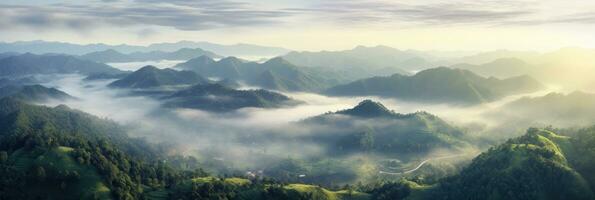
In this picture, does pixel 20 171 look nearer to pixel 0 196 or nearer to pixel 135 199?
pixel 0 196

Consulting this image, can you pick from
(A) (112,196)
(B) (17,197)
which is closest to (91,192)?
(A) (112,196)

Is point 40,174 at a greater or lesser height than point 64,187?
greater

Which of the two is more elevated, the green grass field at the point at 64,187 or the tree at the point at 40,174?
the tree at the point at 40,174

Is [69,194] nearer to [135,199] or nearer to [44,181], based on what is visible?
[44,181]

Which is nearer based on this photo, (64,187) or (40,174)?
(40,174)

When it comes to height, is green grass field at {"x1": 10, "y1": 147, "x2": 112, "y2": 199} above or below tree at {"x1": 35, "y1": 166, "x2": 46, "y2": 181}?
below

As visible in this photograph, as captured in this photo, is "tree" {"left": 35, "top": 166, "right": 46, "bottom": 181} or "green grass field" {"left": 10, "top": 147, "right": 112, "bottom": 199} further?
"tree" {"left": 35, "top": 166, "right": 46, "bottom": 181}

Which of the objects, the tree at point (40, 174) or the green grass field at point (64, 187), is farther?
the tree at point (40, 174)
